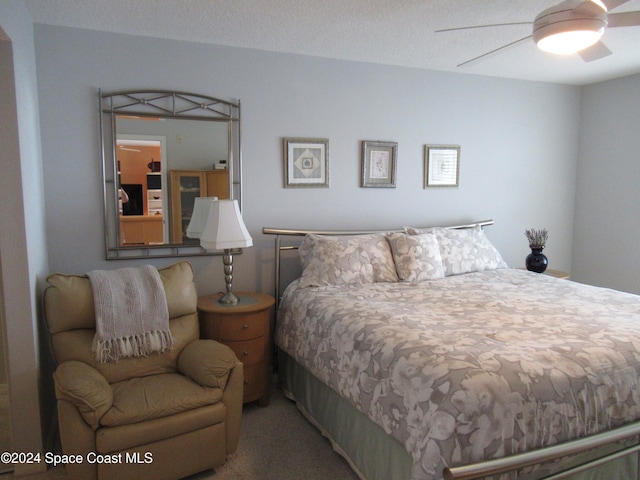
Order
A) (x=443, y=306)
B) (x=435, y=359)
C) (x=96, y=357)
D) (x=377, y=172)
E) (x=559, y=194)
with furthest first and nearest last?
1. (x=559, y=194)
2. (x=377, y=172)
3. (x=443, y=306)
4. (x=96, y=357)
5. (x=435, y=359)

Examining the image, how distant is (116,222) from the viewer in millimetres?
3004

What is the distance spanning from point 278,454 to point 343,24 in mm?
2590

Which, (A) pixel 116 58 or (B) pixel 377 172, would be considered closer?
(A) pixel 116 58

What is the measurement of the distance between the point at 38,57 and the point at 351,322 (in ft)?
8.22

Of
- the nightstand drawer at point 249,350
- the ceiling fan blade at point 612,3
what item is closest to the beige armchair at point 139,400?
the nightstand drawer at point 249,350

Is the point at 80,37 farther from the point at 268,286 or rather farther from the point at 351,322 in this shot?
the point at 351,322

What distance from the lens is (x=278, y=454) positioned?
2453 millimetres

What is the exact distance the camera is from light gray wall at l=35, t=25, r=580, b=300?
9.46 feet

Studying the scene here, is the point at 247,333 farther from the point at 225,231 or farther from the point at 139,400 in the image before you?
the point at 139,400

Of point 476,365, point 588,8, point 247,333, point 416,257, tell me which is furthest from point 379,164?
point 476,365

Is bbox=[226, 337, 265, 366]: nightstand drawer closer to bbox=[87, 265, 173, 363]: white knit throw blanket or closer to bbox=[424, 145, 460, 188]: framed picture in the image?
bbox=[87, 265, 173, 363]: white knit throw blanket

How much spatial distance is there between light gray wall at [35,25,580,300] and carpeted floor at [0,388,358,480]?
101cm

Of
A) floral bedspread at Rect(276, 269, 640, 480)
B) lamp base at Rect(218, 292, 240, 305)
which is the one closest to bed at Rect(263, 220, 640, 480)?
floral bedspread at Rect(276, 269, 640, 480)

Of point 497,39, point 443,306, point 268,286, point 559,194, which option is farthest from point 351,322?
point 559,194
